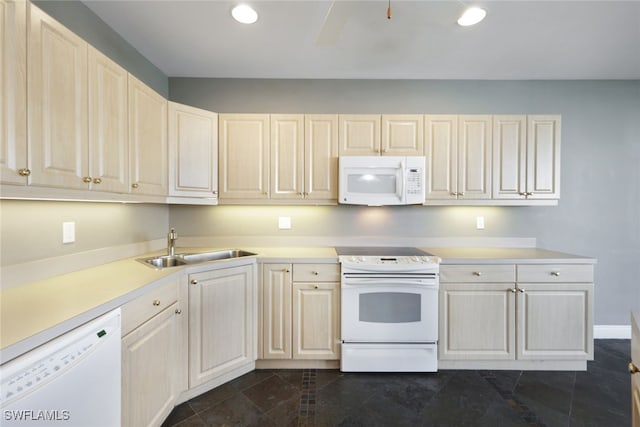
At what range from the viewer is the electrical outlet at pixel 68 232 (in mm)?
1489

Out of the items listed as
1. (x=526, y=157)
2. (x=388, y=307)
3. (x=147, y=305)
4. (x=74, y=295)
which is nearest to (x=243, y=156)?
(x=147, y=305)

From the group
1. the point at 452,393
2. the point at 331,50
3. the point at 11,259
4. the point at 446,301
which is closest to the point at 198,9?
the point at 331,50

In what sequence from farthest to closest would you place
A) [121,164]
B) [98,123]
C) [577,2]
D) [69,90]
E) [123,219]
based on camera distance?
Result: 1. [123,219]
2. [577,2]
3. [121,164]
4. [98,123]
5. [69,90]

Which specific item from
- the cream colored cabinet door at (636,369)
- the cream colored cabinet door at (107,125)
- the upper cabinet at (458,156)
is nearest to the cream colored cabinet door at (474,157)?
the upper cabinet at (458,156)

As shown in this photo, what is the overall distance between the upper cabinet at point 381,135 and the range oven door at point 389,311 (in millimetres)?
1127

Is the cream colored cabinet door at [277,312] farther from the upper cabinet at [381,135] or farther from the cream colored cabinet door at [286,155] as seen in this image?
the upper cabinet at [381,135]

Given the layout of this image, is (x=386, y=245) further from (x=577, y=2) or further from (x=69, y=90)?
(x=69, y=90)

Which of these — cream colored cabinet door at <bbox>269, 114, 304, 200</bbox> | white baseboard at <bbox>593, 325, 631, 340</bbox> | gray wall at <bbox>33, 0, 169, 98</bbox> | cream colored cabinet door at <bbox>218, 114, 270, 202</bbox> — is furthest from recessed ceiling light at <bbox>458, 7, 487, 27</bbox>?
white baseboard at <bbox>593, 325, 631, 340</bbox>

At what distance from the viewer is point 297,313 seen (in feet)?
6.75

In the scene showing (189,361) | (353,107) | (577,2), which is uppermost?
(577,2)

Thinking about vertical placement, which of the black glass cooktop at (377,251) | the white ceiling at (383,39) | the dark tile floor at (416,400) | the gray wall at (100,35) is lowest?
the dark tile floor at (416,400)

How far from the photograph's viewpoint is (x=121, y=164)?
4.96 feet

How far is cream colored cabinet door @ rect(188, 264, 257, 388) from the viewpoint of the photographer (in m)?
1.74

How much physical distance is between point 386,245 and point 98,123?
7.81ft
